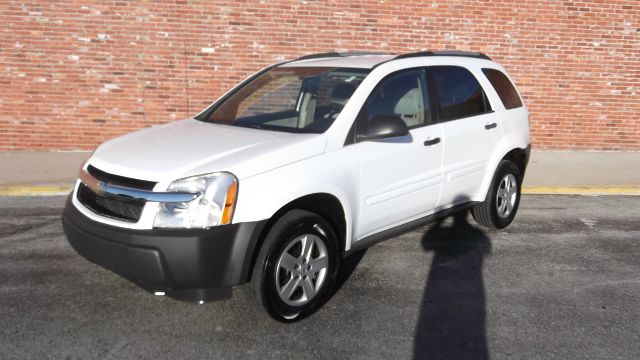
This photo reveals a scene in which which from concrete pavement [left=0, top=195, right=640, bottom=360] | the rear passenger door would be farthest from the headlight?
the rear passenger door

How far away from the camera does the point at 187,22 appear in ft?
29.3

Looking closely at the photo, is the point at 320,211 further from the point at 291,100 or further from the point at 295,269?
the point at 291,100

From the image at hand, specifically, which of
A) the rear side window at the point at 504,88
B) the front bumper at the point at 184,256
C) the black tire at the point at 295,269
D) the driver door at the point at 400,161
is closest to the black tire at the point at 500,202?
the rear side window at the point at 504,88

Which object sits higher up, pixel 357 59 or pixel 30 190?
pixel 357 59

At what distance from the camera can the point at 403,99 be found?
178 inches

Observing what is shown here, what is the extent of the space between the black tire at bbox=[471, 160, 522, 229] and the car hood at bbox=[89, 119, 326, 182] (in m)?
2.37

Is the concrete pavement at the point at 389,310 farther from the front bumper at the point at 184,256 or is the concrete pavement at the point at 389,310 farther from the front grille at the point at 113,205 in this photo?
the front grille at the point at 113,205

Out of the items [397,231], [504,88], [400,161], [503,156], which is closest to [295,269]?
[397,231]

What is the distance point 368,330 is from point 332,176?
1030mm

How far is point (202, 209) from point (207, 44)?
639 centimetres

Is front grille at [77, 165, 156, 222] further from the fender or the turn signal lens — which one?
the fender

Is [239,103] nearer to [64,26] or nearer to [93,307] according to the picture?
[93,307]

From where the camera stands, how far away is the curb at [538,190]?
7.00m

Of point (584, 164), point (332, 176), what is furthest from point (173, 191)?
point (584, 164)
